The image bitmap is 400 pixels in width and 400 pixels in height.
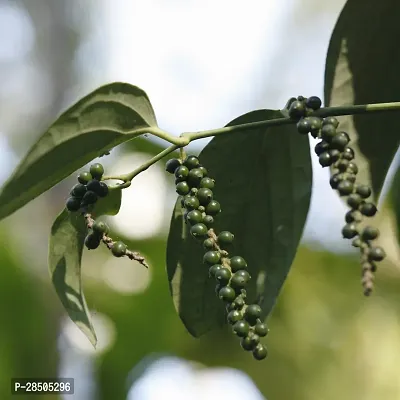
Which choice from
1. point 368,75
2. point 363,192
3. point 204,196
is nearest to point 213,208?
point 204,196

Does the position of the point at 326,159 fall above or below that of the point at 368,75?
below

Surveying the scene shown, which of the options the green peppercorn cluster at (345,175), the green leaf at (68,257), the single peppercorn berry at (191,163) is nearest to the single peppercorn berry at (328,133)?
the green peppercorn cluster at (345,175)

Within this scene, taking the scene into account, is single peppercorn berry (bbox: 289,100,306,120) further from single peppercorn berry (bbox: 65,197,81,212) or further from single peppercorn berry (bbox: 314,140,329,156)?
single peppercorn berry (bbox: 65,197,81,212)

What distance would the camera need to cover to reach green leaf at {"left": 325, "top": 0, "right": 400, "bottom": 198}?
1.99ft

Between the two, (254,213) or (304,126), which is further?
(254,213)

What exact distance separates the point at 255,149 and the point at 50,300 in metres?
0.77

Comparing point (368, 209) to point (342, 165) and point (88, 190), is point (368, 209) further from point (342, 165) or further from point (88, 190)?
point (88, 190)

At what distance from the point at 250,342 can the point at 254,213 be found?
0.70 ft

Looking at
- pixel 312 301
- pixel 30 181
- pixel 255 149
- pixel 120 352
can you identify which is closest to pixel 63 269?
pixel 30 181

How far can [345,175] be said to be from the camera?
1.50ft

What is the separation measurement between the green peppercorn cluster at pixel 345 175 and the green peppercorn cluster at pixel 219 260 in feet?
0.27

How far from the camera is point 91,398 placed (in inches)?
45.1

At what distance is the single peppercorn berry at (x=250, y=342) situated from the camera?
43cm

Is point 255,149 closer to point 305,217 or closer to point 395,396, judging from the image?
point 305,217
